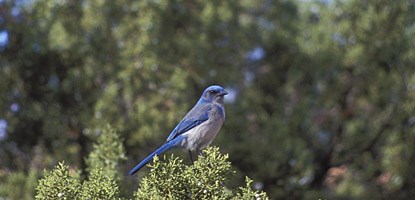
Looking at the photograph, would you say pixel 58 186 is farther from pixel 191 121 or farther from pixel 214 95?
pixel 214 95


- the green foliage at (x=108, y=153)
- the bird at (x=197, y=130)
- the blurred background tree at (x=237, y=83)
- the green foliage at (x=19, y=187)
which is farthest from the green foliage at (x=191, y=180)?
the blurred background tree at (x=237, y=83)

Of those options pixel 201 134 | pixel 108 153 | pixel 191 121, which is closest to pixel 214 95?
pixel 191 121

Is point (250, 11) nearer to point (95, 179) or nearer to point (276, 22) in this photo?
point (276, 22)

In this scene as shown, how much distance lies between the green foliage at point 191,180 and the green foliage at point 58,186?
0.50 metres

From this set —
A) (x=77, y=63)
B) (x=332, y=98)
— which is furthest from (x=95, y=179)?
(x=332, y=98)

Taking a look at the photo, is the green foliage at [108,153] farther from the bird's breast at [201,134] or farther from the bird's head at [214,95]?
the bird's head at [214,95]

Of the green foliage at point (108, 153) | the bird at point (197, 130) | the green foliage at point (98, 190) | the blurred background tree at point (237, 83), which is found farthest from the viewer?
the blurred background tree at point (237, 83)

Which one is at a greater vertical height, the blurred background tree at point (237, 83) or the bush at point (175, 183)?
the blurred background tree at point (237, 83)

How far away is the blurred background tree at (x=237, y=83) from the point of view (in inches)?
514

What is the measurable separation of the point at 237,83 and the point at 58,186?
342 inches

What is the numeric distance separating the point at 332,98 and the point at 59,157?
533 cm

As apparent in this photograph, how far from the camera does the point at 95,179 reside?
6199 millimetres

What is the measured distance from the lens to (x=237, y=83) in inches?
571

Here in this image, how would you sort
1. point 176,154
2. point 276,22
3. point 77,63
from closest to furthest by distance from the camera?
1. point 176,154
2. point 77,63
3. point 276,22
